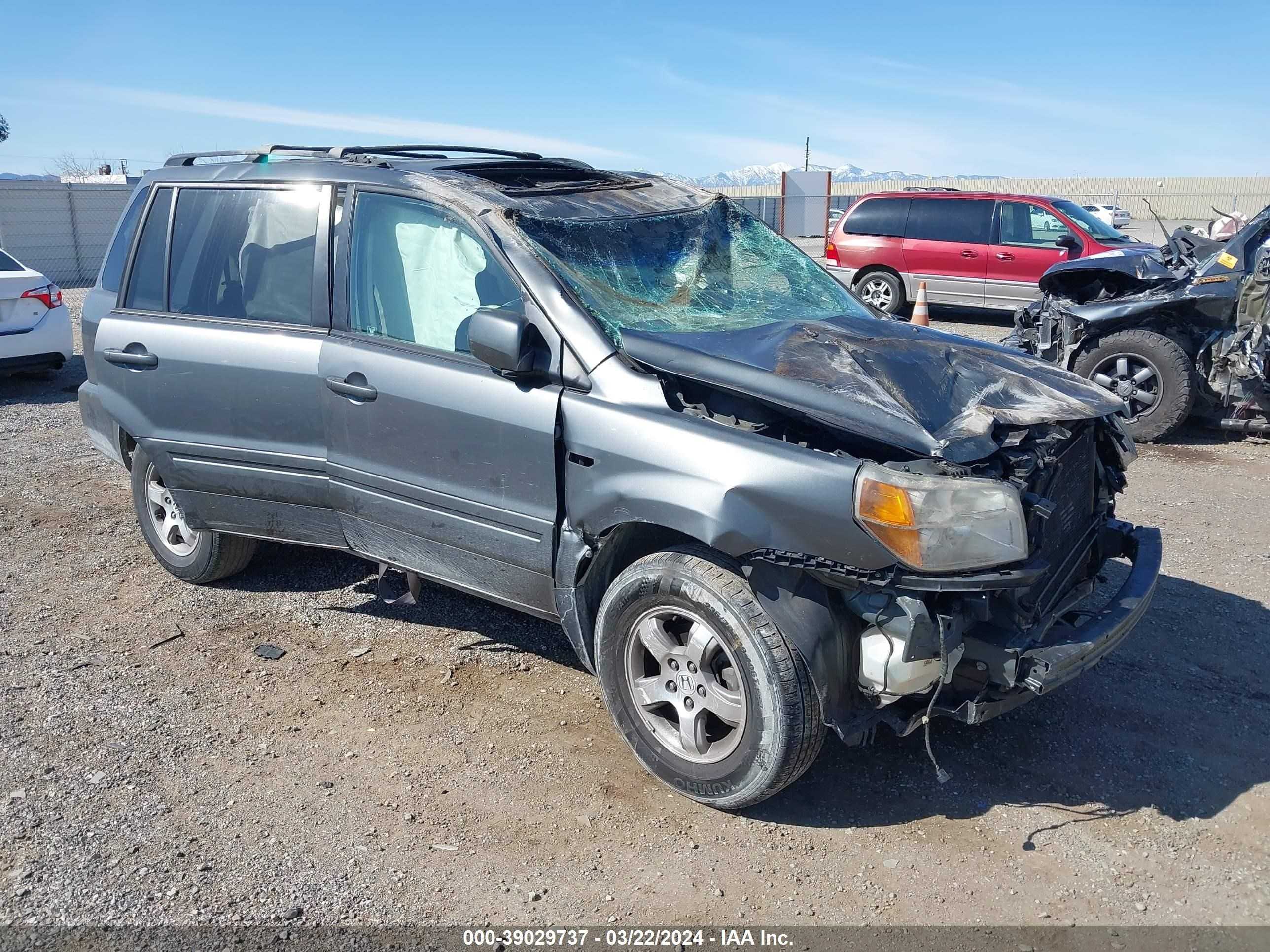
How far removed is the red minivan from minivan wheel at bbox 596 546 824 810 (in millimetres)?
10893

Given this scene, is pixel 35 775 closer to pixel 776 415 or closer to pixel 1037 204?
pixel 776 415

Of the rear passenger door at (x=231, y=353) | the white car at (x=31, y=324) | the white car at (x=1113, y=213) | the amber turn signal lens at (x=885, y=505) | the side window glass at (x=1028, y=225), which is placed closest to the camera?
the amber turn signal lens at (x=885, y=505)

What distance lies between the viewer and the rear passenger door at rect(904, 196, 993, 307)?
14.0 metres

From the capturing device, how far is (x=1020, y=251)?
1374 cm

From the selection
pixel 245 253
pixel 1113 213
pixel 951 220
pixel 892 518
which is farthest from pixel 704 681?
pixel 1113 213

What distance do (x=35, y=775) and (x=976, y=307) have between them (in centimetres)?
1305

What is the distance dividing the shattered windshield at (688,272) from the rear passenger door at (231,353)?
1.12 metres

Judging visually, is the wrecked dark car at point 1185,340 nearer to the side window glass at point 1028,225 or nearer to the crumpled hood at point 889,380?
the crumpled hood at point 889,380

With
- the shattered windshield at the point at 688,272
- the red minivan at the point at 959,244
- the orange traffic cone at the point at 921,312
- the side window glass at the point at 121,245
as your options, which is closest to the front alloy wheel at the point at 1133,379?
the orange traffic cone at the point at 921,312

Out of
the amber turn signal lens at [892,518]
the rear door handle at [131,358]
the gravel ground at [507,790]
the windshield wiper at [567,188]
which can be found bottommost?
→ the gravel ground at [507,790]

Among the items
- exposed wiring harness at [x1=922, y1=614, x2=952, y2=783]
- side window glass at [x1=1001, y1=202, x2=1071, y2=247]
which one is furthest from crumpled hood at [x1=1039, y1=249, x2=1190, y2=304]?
exposed wiring harness at [x1=922, y1=614, x2=952, y2=783]

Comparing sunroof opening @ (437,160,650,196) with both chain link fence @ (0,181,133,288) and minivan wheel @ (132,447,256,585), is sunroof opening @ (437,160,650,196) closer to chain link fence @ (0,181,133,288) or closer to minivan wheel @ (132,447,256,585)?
minivan wheel @ (132,447,256,585)

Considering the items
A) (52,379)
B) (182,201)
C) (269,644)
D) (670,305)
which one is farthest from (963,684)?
(52,379)

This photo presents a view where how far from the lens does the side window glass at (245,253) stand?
4363 millimetres
